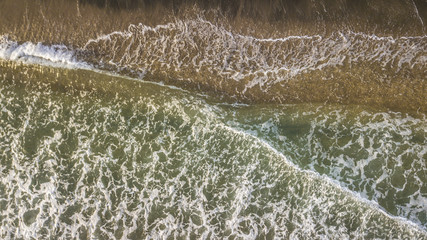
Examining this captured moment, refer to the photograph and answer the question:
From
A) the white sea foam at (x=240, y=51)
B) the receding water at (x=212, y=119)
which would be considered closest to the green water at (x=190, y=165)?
the receding water at (x=212, y=119)

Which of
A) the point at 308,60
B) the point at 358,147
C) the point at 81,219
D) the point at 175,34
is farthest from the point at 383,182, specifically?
the point at 81,219

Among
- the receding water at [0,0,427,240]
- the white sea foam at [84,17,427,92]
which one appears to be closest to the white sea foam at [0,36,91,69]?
the receding water at [0,0,427,240]

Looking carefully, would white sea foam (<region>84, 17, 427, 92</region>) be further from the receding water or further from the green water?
the green water

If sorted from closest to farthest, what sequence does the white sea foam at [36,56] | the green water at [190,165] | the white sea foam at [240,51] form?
the green water at [190,165] → the white sea foam at [240,51] → the white sea foam at [36,56]

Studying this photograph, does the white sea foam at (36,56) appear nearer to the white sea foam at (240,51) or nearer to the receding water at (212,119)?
the receding water at (212,119)

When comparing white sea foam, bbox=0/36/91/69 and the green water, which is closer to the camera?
the green water

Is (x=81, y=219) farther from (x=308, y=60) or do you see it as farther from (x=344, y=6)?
(x=344, y=6)
